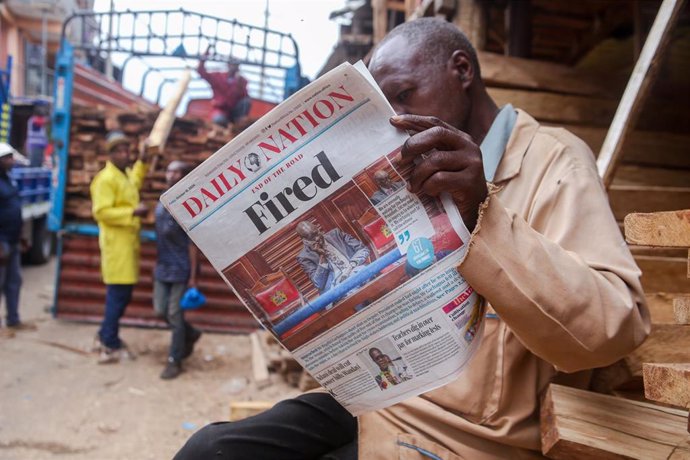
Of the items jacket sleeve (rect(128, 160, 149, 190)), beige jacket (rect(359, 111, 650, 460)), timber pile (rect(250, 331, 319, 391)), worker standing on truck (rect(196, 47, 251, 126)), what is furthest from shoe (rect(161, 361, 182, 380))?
beige jacket (rect(359, 111, 650, 460))

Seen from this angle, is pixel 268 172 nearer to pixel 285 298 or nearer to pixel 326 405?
pixel 285 298

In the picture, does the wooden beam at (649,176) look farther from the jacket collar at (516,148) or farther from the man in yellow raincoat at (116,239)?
the man in yellow raincoat at (116,239)

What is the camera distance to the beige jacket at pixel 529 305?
105cm

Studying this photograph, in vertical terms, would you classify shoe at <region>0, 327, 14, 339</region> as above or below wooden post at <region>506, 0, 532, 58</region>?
below

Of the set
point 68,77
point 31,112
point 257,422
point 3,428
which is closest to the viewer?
point 257,422

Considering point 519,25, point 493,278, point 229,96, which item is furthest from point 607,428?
point 229,96

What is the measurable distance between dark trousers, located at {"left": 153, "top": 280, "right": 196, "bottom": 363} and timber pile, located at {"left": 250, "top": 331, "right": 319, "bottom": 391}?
66 centimetres

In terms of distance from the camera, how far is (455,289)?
107 cm

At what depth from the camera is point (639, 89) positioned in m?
1.83

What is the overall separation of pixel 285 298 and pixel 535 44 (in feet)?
16.4

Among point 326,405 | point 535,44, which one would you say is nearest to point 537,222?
point 326,405

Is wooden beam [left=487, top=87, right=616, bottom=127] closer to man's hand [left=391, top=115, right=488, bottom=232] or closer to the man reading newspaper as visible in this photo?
the man reading newspaper

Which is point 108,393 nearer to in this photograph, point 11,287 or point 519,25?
point 11,287

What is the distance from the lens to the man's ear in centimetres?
157
